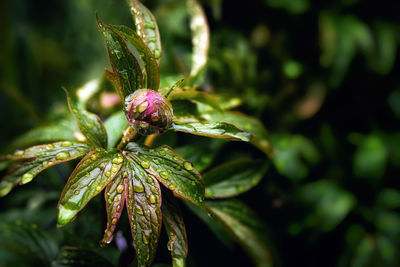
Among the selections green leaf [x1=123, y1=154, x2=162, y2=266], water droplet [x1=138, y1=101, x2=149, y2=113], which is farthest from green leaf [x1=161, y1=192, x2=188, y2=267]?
water droplet [x1=138, y1=101, x2=149, y2=113]

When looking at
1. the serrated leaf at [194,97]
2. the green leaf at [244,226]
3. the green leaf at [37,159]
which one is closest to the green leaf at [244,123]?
the serrated leaf at [194,97]

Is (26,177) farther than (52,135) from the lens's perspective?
No

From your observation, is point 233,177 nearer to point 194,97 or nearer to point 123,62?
point 194,97

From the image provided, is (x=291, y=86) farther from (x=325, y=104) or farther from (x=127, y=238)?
(x=127, y=238)

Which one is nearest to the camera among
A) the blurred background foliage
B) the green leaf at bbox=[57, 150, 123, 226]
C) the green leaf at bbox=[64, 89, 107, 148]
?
the green leaf at bbox=[57, 150, 123, 226]

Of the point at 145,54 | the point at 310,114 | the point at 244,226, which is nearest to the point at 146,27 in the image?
the point at 145,54

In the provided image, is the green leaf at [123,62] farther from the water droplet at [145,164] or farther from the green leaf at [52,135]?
the green leaf at [52,135]

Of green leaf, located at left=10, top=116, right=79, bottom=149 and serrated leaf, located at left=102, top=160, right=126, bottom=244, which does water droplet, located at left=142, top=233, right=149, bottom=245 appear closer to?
serrated leaf, located at left=102, top=160, right=126, bottom=244
